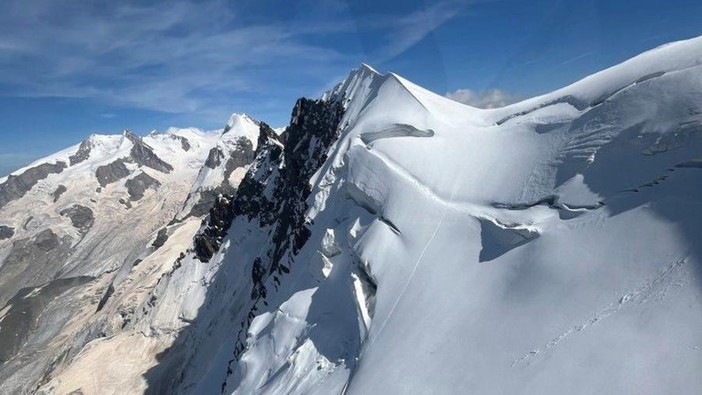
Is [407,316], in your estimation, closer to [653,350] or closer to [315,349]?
A: [315,349]

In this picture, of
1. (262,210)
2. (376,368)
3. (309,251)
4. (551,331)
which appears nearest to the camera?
(551,331)

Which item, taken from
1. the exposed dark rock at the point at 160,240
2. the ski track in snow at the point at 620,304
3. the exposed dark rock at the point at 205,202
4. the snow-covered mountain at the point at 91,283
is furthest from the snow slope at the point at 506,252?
the exposed dark rock at the point at 205,202

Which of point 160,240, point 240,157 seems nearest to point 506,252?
point 160,240

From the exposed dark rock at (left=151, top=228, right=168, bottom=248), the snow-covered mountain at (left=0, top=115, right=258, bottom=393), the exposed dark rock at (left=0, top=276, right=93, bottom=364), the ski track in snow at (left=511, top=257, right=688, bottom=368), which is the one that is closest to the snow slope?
the ski track in snow at (left=511, top=257, right=688, bottom=368)

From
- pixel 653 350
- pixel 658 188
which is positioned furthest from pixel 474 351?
pixel 658 188

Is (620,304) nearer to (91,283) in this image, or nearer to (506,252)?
(506,252)

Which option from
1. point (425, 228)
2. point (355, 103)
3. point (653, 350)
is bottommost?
point (653, 350)

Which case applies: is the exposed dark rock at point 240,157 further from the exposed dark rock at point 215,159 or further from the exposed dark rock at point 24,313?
the exposed dark rock at point 24,313
